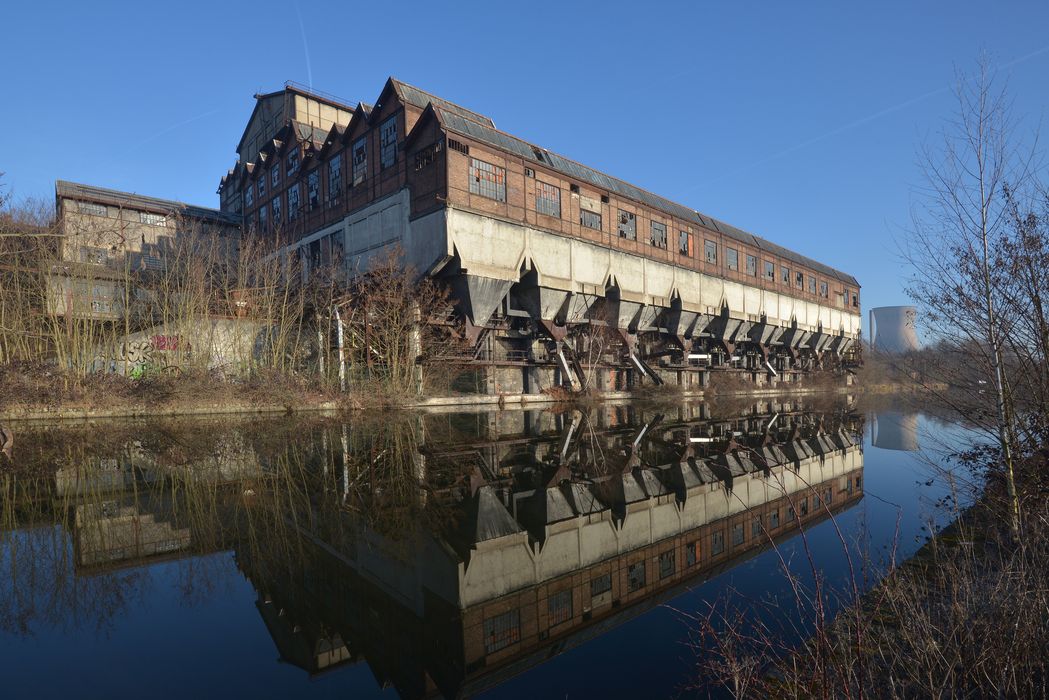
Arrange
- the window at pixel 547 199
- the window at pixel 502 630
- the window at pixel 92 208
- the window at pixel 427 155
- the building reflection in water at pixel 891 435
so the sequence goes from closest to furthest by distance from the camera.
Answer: the window at pixel 502 630
the building reflection in water at pixel 891 435
the window at pixel 427 155
the window at pixel 547 199
the window at pixel 92 208

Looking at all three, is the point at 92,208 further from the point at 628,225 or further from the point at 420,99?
the point at 628,225

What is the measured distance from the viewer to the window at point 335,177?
31.8 meters

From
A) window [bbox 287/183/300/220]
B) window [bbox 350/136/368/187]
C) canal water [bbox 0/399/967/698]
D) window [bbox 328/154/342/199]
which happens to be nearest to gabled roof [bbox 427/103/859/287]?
window [bbox 350/136/368/187]

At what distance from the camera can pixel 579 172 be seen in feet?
101

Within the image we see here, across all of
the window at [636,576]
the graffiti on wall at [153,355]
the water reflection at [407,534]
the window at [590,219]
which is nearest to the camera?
the water reflection at [407,534]

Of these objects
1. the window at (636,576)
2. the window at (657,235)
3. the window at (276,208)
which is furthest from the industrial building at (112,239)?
the window at (657,235)

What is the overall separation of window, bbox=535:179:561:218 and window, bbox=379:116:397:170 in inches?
298

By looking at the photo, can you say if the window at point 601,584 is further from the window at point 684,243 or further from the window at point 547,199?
the window at point 684,243

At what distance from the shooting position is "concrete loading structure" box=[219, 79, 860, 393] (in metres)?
25.2

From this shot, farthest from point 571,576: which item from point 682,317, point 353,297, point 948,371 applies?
point 682,317

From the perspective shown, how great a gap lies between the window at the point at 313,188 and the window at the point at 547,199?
1472 centimetres

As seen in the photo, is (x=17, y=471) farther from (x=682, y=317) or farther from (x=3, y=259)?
(x=682, y=317)

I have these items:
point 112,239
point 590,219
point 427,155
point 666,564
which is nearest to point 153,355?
point 427,155

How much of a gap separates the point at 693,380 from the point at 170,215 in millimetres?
38764
